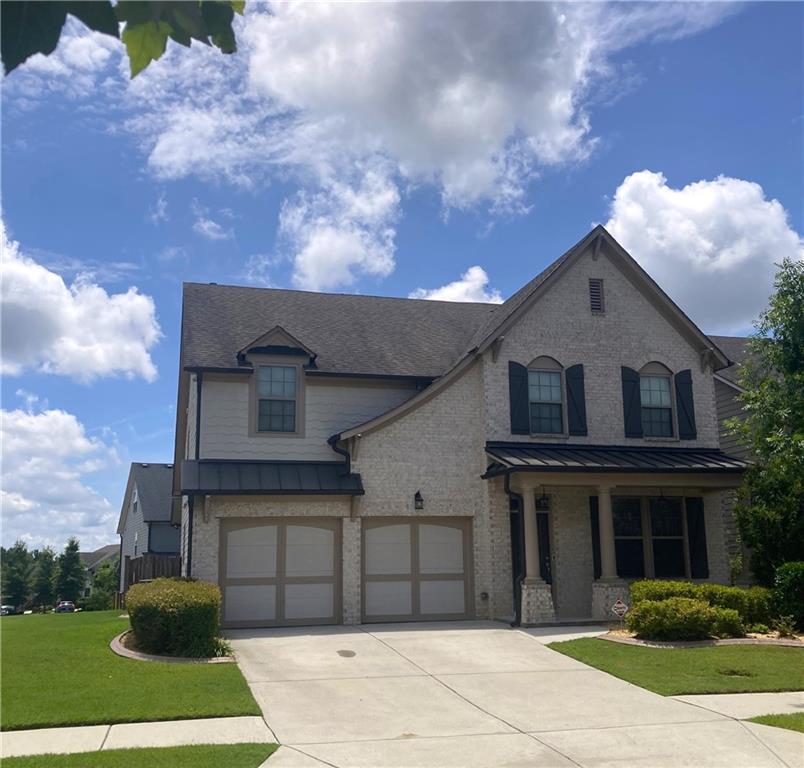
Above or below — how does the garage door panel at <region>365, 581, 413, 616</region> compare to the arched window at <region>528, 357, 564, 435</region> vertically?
below

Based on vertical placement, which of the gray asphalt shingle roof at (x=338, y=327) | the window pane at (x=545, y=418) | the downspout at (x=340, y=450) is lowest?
the downspout at (x=340, y=450)

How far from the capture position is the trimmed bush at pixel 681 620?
15125 mm

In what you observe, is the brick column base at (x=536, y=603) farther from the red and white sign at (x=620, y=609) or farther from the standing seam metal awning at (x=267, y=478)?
the standing seam metal awning at (x=267, y=478)

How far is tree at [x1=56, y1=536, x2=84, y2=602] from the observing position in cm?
5506

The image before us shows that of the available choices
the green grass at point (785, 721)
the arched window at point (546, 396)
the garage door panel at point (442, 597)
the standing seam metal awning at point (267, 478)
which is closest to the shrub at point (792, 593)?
the arched window at point (546, 396)

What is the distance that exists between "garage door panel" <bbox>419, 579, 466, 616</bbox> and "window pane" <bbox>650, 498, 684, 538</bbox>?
5164 millimetres

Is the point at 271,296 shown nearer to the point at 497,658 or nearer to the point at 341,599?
the point at 341,599

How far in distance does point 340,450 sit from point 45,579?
46327 millimetres

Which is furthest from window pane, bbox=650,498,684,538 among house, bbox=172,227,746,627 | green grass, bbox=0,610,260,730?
green grass, bbox=0,610,260,730

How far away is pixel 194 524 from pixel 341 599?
12.0 ft

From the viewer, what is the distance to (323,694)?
11.6 metres

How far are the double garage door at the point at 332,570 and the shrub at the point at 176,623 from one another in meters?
4.37

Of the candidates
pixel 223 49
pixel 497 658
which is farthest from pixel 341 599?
pixel 223 49

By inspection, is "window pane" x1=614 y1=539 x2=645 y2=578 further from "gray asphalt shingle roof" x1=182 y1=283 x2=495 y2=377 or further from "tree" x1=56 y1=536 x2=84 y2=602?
"tree" x1=56 y1=536 x2=84 y2=602
